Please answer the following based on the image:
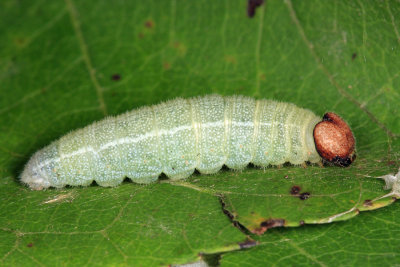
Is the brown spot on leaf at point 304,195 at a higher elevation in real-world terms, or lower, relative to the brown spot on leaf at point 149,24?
lower

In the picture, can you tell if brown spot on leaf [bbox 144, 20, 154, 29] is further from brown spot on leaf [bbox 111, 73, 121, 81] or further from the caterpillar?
the caterpillar

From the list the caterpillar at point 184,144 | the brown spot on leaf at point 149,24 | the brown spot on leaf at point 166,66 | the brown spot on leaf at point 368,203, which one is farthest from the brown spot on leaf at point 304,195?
the brown spot on leaf at point 149,24

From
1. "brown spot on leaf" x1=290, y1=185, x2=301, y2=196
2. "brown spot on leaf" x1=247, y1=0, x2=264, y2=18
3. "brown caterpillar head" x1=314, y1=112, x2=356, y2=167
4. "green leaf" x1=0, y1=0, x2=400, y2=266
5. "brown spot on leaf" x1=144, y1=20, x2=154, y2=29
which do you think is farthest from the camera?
"brown caterpillar head" x1=314, y1=112, x2=356, y2=167

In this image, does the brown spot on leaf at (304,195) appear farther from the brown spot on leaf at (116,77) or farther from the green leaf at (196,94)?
the brown spot on leaf at (116,77)

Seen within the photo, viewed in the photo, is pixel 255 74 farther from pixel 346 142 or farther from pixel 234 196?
pixel 234 196

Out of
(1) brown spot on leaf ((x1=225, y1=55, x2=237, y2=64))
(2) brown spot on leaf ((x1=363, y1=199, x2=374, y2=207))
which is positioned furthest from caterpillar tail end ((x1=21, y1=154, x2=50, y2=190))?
(2) brown spot on leaf ((x1=363, y1=199, x2=374, y2=207))

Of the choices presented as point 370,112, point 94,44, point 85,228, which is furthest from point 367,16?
point 85,228

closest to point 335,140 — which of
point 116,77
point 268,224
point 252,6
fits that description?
point 268,224
